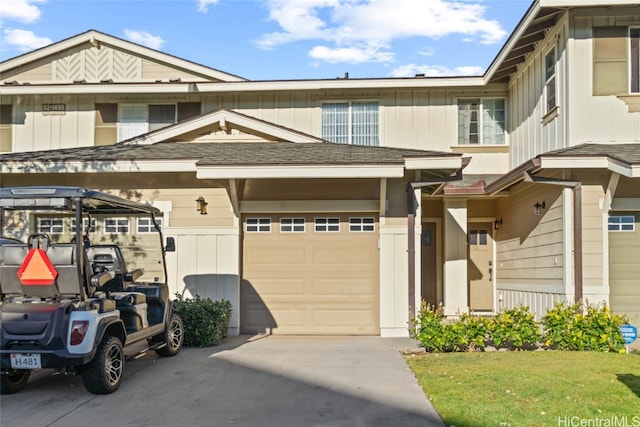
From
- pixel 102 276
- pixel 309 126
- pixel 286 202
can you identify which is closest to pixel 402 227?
pixel 286 202

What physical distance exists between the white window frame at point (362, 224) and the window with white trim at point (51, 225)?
18.2 ft

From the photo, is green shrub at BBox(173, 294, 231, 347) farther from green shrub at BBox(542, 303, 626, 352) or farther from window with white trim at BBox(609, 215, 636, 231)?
window with white trim at BBox(609, 215, 636, 231)

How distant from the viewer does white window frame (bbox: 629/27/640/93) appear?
32.9 feet

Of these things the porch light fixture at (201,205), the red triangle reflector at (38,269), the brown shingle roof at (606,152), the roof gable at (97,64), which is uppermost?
the roof gable at (97,64)

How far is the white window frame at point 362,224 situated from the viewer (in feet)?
35.7

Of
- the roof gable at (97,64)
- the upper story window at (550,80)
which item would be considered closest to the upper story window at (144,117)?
the roof gable at (97,64)

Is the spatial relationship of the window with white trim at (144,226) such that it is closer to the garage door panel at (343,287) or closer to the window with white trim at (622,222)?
the garage door panel at (343,287)

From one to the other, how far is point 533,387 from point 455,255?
750 centimetres

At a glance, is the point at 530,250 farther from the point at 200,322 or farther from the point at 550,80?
the point at 200,322

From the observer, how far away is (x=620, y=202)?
32.9 ft

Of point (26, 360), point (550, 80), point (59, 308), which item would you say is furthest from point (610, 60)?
point (26, 360)

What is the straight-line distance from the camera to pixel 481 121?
1414 cm

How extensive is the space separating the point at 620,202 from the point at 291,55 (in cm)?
822

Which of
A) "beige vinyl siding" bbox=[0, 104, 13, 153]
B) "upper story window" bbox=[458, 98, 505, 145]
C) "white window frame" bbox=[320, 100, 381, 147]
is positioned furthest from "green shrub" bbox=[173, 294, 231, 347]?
Answer: "beige vinyl siding" bbox=[0, 104, 13, 153]
